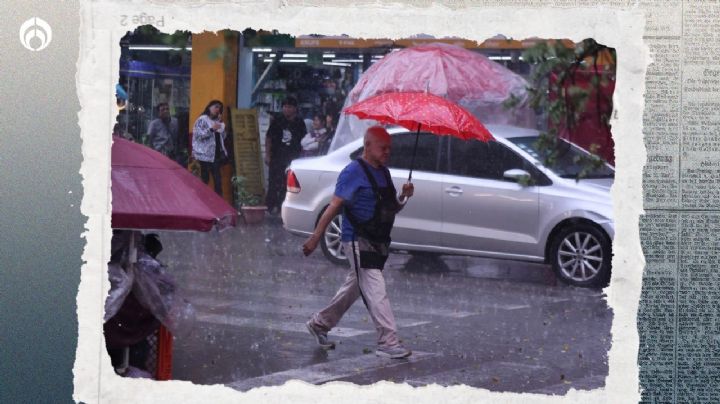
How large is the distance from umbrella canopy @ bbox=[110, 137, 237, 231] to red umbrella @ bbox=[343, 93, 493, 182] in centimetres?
148

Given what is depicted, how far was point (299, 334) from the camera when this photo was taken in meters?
8.34

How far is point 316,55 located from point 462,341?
390 cm

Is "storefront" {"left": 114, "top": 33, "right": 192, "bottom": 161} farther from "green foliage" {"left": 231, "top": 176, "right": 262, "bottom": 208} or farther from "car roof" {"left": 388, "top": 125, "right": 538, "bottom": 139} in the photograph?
"car roof" {"left": 388, "top": 125, "right": 538, "bottom": 139}

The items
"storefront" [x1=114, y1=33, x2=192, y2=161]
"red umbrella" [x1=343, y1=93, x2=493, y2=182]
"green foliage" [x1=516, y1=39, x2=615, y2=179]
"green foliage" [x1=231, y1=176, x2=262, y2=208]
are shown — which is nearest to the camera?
"green foliage" [x1=516, y1=39, x2=615, y2=179]

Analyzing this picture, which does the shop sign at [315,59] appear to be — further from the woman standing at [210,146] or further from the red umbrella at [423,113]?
the red umbrella at [423,113]

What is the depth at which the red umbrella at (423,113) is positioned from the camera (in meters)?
7.38

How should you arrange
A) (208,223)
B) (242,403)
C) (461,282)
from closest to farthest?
(208,223)
(242,403)
(461,282)

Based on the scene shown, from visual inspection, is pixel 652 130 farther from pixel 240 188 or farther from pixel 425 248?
pixel 240 188

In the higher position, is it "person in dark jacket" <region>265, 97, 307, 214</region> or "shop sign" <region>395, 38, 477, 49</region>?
"shop sign" <region>395, 38, 477, 49</region>

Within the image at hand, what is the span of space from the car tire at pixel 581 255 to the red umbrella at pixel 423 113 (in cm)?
302

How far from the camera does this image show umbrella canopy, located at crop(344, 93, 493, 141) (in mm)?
7379

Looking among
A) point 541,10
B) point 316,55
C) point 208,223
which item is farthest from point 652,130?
point 316,55

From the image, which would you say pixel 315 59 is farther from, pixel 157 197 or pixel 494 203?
pixel 157 197

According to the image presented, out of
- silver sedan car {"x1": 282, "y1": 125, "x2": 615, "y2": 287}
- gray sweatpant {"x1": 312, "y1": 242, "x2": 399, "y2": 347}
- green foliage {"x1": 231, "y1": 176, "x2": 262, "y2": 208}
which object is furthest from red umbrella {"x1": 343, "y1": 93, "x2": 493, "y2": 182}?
green foliage {"x1": 231, "y1": 176, "x2": 262, "y2": 208}
